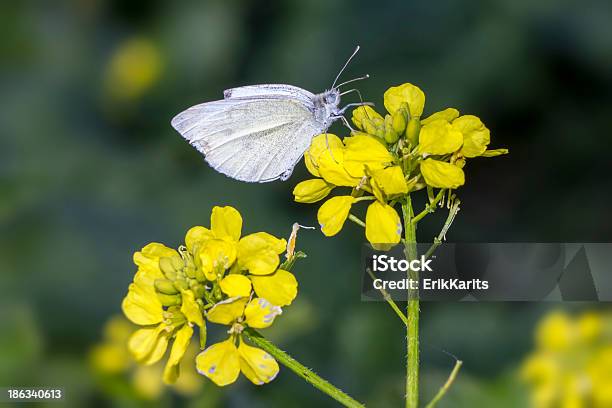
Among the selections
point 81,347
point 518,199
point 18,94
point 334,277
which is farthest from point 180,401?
point 18,94

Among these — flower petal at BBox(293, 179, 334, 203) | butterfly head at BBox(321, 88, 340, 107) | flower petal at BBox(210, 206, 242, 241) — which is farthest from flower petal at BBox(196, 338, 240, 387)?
butterfly head at BBox(321, 88, 340, 107)

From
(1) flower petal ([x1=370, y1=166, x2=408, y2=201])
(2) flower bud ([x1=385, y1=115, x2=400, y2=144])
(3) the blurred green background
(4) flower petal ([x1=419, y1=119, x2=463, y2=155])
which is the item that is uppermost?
(3) the blurred green background

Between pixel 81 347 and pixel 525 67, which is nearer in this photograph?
pixel 81 347

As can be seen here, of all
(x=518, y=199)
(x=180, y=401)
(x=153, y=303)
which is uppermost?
(x=518, y=199)

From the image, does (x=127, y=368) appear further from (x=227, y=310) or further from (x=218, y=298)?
(x=227, y=310)

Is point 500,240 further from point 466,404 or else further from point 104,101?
point 104,101
